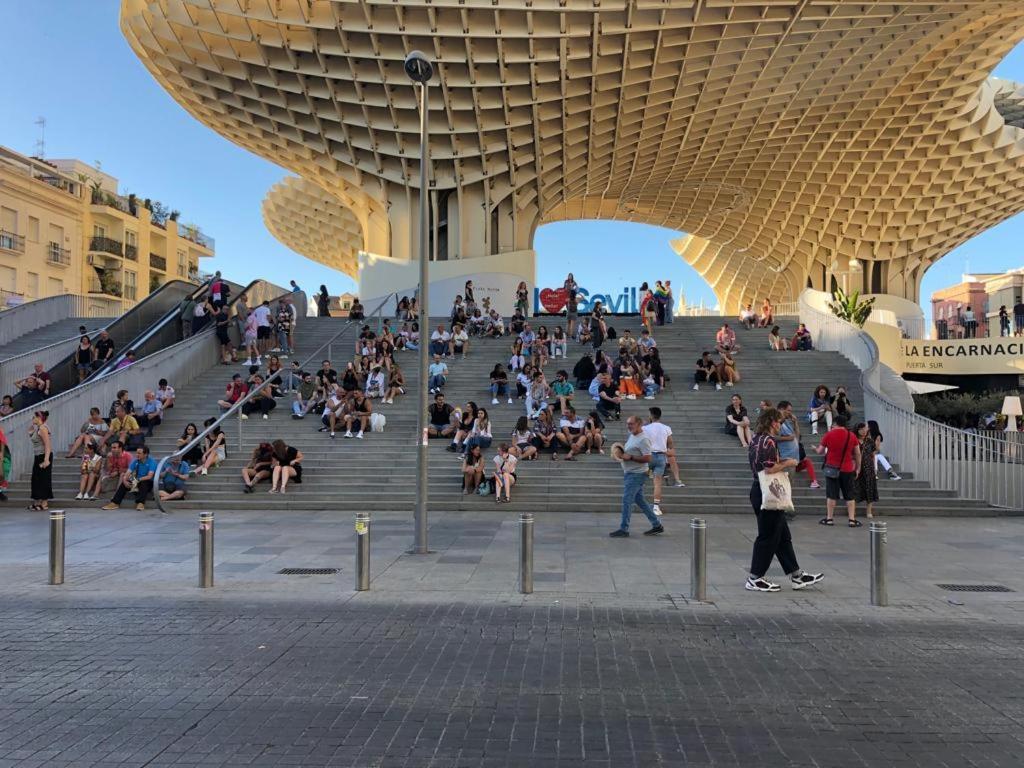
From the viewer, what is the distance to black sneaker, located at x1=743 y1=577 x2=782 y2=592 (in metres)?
7.44

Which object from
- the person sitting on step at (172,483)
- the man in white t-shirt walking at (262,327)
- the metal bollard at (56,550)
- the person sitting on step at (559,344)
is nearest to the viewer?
the metal bollard at (56,550)

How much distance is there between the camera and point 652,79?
96.2 feet

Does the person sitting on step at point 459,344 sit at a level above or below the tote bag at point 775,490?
above

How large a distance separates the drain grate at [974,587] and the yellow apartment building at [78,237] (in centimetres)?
3473

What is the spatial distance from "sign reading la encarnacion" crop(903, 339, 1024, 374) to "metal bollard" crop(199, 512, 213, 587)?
3791 cm

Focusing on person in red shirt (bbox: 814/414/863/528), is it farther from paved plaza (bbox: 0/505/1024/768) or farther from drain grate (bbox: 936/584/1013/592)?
drain grate (bbox: 936/584/1013/592)

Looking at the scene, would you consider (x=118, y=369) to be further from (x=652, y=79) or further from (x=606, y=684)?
(x=652, y=79)

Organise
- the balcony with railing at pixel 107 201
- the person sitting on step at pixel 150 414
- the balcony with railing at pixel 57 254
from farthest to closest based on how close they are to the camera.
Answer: the balcony with railing at pixel 107 201 → the balcony with railing at pixel 57 254 → the person sitting on step at pixel 150 414

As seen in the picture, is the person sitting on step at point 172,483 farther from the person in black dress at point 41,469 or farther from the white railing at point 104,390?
the white railing at point 104,390

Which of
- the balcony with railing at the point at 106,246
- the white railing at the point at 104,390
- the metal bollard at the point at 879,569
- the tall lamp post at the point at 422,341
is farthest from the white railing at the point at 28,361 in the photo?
the balcony with railing at the point at 106,246

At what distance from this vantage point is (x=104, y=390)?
16.5m

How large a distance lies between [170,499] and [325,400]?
4.41 m

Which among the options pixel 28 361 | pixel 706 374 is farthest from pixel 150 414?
pixel 706 374

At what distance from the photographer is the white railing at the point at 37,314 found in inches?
872
